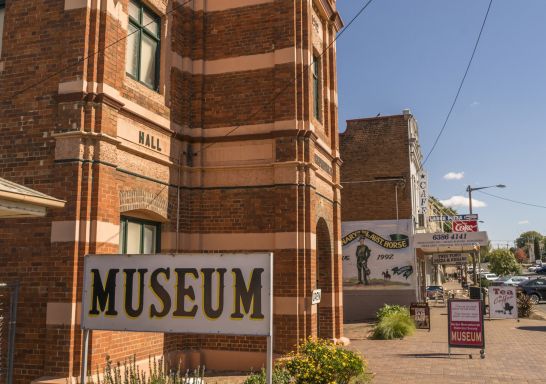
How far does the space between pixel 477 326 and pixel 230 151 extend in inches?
308

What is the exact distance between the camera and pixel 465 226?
2555 cm

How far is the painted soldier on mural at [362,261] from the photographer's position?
2594 centimetres

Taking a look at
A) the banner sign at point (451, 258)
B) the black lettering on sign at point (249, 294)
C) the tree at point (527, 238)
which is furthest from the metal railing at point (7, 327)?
the tree at point (527, 238)

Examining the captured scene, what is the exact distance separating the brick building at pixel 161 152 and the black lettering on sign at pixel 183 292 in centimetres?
315

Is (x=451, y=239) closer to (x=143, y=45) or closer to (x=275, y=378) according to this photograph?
(x=275, y=378)

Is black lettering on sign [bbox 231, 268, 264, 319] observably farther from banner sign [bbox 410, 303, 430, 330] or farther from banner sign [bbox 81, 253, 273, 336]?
banner sign [bbox 410, 303, 430, 330]

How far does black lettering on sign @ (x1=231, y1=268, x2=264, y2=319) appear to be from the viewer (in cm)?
627

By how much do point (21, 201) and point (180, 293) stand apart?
2.68m

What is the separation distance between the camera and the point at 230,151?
12859mm

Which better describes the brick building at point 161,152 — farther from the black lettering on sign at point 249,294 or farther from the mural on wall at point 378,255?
the mural on wall at point 378,255

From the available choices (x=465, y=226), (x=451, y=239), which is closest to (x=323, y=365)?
(x=451, y=239)

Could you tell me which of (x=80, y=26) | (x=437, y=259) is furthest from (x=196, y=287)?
(x=437, y=259)

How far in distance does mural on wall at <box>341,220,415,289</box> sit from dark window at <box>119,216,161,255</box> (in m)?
15.8

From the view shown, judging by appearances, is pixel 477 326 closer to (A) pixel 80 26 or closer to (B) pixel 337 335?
(B) pixel 337 335
